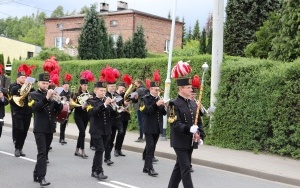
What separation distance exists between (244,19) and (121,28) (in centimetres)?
2446

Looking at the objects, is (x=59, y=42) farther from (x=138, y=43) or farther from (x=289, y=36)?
(x=289, y=36)

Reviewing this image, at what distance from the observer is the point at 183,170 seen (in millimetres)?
6961

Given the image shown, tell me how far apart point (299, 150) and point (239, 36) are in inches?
669

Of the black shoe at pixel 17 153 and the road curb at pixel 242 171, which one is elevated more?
the black shoe at pixel 17 153

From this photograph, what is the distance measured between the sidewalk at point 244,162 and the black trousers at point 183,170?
3.79 metres

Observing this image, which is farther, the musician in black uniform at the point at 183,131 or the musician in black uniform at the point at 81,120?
the musician in black uniform at the point at 81,120

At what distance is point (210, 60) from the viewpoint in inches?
594

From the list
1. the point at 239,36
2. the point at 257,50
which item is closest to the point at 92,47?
the point at 239,36

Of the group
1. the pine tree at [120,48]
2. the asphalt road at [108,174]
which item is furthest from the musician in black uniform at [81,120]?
the pine tree at [120,48]

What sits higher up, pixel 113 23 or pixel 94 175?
pixel 113 23

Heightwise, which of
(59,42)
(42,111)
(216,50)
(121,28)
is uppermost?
(121,28)

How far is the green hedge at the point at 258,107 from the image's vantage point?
40.7 feet

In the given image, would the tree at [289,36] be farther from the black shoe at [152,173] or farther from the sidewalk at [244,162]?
the black shoe at [152,173]

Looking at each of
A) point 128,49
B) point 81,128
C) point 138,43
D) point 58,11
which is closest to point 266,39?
point 81,128
